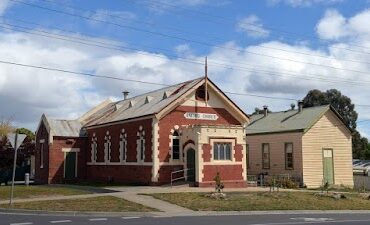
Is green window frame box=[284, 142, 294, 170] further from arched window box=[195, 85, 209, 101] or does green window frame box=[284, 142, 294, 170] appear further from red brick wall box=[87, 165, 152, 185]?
red brick wall box=[87, 165, 152, 185]

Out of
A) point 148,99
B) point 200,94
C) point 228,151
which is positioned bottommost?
point 228,151

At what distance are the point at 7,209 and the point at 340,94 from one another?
65.0m

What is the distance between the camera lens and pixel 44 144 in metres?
42.1

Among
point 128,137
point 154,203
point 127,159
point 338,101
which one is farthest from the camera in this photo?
point 338,101

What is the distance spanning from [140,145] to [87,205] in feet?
43.7

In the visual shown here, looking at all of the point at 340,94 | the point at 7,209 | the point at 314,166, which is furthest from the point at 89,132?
the point at 340,94

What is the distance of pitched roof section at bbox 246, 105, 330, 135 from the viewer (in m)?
39.0

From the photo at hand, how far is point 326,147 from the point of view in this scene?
3950 centimetres

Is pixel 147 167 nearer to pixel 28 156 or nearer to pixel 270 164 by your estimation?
pixel 270 164

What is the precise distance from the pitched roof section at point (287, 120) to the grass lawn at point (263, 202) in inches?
474

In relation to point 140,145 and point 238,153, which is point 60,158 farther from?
point 238,153

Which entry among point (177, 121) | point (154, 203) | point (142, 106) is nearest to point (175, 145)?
point (177, 121)

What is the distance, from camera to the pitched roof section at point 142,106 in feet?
112

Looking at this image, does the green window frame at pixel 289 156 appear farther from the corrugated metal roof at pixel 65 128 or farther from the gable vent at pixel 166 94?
the corrugated metal roof at pixel 65 128
